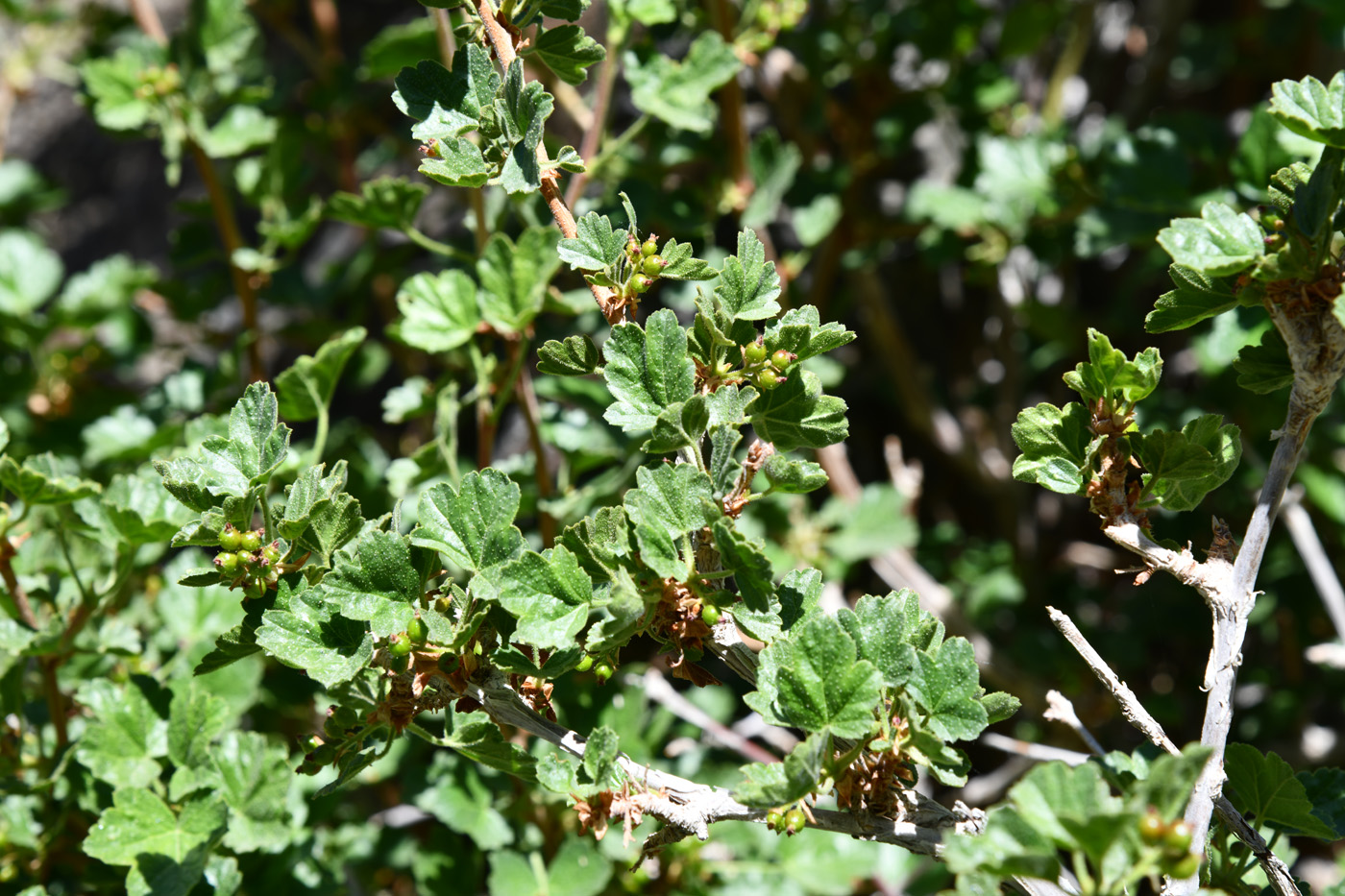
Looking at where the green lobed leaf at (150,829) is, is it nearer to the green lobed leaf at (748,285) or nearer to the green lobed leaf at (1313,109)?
the green lobed leaf at (748,285)

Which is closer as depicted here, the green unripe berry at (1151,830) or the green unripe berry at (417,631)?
the green unripe berry at (1151,830)

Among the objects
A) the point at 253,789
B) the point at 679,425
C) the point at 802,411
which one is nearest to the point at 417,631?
the point at 679,425

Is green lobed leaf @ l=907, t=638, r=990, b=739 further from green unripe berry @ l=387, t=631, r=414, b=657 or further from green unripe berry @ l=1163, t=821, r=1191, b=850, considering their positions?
green unripe berry @ l=387, t=631, r=414, b=657

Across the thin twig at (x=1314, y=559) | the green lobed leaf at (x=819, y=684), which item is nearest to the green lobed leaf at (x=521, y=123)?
the green lobed leaf at (x=819, y=684)

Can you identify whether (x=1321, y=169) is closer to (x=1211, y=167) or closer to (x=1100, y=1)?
(x=1211, y=167)

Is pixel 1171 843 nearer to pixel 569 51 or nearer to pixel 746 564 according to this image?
pixel 746 564

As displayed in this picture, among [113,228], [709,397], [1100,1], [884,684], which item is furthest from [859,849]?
[113,228]
